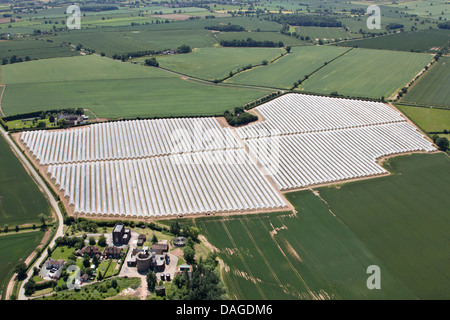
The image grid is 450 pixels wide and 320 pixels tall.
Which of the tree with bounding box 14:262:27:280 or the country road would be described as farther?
the country road

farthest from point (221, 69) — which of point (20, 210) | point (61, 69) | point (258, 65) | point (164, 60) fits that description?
point (20, 210)

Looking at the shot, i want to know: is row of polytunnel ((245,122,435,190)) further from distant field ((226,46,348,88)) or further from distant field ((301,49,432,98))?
distant field ((226,46,348,88))

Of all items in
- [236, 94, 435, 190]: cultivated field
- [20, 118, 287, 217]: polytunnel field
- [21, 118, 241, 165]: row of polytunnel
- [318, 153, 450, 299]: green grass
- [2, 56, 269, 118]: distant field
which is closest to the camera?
[318, 153, 450, 299]: green grass

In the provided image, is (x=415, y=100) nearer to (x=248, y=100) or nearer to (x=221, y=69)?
(x=248, y=100)

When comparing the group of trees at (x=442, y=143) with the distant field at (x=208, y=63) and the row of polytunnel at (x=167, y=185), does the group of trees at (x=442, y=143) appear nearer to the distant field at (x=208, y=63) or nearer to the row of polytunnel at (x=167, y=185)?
the row of polytunnel at (x=167, y=185)

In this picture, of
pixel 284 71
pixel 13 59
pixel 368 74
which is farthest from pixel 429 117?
pixel 13 59

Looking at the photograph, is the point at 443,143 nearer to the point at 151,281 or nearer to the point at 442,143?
the point at 442,143

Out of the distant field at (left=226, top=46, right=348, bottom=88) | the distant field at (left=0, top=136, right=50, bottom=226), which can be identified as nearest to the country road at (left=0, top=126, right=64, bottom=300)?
the distant field at (left=0, top=136, right=50, bottom=226)
